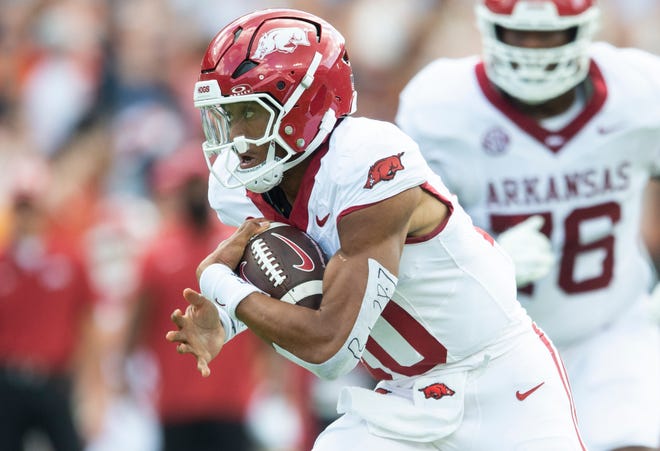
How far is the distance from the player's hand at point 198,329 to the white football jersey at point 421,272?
352 millimetres

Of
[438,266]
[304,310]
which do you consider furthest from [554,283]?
[304,310]

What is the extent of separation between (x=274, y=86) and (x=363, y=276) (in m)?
0.55

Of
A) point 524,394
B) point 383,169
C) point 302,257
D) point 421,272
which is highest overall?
point 383,169

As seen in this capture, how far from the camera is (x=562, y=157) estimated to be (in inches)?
192

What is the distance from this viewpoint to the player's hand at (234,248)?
3.71 metres

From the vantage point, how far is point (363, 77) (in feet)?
32.6

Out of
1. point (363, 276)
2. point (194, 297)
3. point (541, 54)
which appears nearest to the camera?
Result: point (363, 276)

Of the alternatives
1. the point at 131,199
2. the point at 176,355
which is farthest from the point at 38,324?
the point at 131,199

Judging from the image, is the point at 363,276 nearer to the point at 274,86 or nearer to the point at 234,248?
the point at 234,248

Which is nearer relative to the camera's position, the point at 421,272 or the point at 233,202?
the point at 421,272

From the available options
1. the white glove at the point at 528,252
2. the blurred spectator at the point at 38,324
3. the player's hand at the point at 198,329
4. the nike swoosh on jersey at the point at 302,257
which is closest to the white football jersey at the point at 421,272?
the nike swoosh on jersey at the point at 302,257

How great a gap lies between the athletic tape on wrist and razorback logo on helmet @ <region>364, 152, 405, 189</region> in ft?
0.63

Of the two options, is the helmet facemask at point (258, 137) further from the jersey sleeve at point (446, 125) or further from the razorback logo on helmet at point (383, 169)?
the jersey sleeve at point (446, 125)

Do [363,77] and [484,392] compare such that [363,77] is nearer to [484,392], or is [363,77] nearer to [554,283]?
[554,283]
